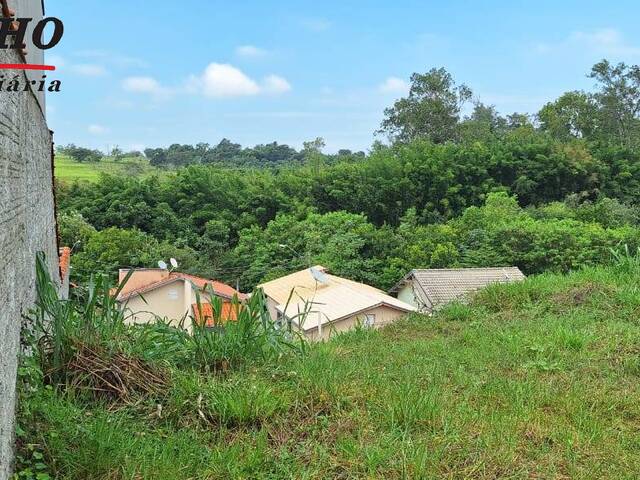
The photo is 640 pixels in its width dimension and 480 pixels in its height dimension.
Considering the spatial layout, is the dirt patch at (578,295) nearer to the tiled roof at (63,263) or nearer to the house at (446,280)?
the tiled roof at (63,263)

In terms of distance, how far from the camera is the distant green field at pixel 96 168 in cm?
3794

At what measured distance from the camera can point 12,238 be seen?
200 cm

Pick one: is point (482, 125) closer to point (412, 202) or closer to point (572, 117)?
point (572, 117)

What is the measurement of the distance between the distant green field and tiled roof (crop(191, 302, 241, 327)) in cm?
3497

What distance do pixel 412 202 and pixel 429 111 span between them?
8.98 metres

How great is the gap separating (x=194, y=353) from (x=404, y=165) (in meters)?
32.6

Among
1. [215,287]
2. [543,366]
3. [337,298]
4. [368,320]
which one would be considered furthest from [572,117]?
[543,366]

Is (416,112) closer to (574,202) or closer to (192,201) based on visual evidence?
(574,202)

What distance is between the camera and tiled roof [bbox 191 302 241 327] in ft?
10.9

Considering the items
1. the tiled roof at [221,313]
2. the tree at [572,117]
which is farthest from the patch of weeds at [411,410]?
the tree at [572,117]

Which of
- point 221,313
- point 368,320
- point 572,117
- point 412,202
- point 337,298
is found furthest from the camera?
point 572,117

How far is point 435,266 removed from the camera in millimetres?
24969

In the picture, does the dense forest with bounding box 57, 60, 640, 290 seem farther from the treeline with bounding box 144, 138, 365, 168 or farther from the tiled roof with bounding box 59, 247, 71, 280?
the tiled roof with bounding box 59, 247, 71, 280

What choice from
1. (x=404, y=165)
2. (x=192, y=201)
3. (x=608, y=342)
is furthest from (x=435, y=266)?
(x=608, y=342)
